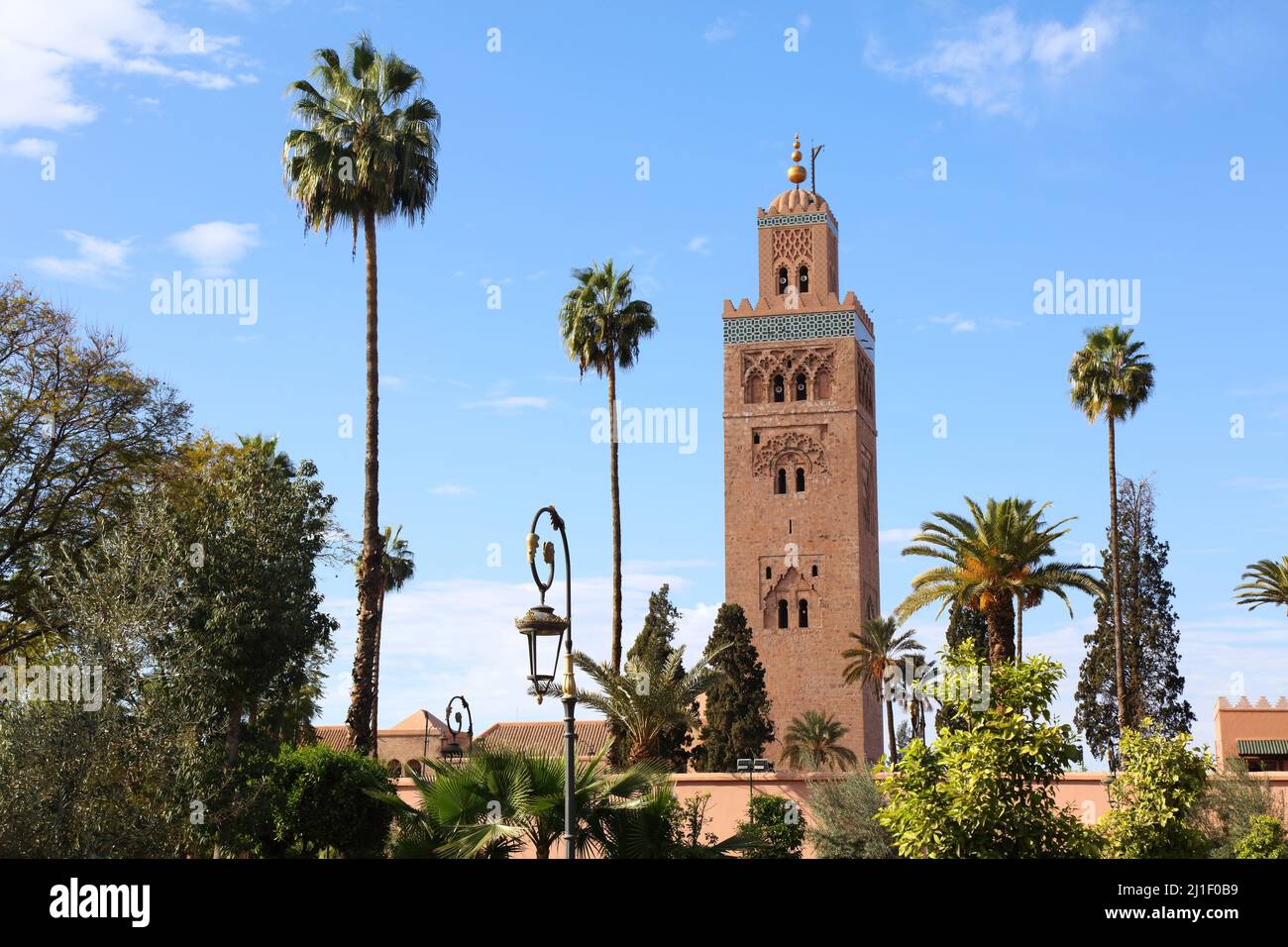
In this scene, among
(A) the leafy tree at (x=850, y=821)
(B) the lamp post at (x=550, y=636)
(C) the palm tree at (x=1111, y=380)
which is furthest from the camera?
(C) the palm tree at (x=1111, y=380)

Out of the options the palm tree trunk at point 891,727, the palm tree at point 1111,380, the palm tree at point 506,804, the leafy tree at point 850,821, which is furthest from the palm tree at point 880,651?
the palm tree at point 506,804

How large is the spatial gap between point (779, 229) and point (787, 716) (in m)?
22.6

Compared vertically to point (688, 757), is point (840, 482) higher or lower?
higher

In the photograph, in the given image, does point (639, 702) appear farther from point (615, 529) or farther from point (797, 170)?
→ point (797, 170)

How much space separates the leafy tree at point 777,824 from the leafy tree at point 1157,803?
8662 mm

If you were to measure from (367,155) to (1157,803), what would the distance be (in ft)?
71.0

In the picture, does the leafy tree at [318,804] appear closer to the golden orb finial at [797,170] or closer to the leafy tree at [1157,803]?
the leafy tree at [1157,803]

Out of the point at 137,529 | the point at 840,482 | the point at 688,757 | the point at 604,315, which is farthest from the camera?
the point at 840,482

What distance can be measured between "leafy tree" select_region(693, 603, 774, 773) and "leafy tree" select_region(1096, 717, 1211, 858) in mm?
27641

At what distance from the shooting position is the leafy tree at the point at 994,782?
17.2m

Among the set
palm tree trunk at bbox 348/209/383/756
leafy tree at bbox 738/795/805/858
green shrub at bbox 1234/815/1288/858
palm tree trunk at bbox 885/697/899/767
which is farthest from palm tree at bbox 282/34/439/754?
palm tree trunk at bbox 885/697/899/767
